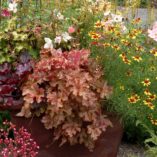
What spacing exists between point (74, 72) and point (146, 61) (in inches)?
50.0

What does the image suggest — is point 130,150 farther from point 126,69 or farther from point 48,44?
point 48,44

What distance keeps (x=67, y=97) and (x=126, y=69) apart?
3.35ft

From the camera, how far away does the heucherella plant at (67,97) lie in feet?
13.2

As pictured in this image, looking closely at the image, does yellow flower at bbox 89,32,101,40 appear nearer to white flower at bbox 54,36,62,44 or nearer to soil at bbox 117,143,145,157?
white flower at bbox 54,36,62,44

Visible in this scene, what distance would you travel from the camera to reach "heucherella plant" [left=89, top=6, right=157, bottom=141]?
15.1 feet

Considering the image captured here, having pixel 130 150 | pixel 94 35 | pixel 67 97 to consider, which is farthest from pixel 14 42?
pixel 130 150

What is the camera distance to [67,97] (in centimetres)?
401

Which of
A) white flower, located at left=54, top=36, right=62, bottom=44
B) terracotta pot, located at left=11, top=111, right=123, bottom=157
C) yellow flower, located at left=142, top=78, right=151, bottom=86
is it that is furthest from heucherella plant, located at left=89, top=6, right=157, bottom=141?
terracotta pot, located at left=11, top=111, right=123, bottom=157

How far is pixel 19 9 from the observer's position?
496 centimetres

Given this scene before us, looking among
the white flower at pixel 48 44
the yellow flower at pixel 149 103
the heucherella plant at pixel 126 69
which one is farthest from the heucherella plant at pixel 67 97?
the yellow flower at pixel 149 103

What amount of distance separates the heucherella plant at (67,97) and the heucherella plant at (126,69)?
348 mm

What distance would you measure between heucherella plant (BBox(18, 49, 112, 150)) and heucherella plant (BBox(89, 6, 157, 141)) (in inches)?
13.7

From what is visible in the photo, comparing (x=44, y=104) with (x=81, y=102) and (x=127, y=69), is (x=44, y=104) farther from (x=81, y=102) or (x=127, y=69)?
(x=127, y=69)

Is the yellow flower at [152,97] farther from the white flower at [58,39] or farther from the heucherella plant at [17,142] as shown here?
the heucherella plant at [17,142]
